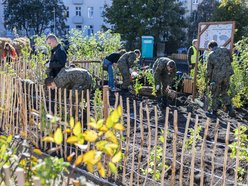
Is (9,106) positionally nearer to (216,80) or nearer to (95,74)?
(216,80)

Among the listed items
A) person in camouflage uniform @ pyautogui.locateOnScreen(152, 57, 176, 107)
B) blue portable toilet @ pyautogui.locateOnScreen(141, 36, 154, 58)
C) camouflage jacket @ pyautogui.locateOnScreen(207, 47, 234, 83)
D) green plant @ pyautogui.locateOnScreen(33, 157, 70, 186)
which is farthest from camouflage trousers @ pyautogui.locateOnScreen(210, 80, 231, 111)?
blue portable toilet @ pyautogui.locateOnScreen(141, 36, 154, 58)

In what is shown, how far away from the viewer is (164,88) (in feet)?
25.4

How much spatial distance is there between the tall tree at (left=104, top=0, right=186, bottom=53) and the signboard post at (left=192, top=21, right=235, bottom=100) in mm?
18067

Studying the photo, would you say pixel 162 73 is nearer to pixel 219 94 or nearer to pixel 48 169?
pixel 219 94

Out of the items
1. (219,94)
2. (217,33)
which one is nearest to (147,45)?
(217,33)

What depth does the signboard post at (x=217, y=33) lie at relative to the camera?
738 cm

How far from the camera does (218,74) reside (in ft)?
23.0

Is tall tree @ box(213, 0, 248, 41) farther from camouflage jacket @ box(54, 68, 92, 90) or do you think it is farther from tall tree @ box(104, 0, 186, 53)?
camouflage jacket @ box(54, 68, 92, 90)

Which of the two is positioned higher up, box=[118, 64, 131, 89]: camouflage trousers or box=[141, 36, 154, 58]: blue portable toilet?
box=[141, 36, 154, 58]: blue portable toilet

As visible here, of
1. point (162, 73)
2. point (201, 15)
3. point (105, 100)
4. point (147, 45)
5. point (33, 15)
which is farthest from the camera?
point (33, 15)

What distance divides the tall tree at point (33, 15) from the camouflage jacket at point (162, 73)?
29.9 metres

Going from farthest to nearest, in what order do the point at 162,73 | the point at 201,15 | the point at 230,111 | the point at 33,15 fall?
the point at 33,15 < the point at 201,15 < the point at 162,73 < the point at 230,111

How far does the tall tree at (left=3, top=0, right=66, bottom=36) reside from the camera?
115ft

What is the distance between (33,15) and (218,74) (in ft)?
103
